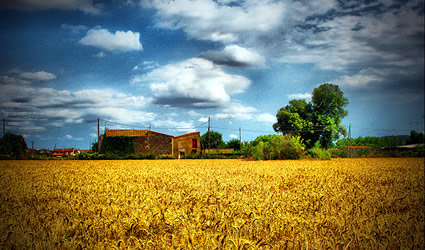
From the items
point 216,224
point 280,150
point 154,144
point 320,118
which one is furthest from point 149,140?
point 216,224

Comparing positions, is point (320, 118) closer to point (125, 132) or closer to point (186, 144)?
point (186, 144)

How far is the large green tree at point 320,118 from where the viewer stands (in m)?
60.2

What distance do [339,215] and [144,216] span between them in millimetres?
3490

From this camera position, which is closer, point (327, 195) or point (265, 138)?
point (327, 195)

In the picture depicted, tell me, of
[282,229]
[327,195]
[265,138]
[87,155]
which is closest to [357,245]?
[282,229]

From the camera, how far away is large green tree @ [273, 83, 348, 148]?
60156 mm

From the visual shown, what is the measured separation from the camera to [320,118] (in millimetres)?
60906

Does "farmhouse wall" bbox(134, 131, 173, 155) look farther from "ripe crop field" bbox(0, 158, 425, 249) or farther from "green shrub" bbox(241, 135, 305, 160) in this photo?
"ripe crop field" bbox(0, 158, 425, 249)

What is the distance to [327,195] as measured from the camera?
7.11m

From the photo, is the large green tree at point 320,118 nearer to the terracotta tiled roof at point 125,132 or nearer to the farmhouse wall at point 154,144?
the farmhouse wall at point 154,144

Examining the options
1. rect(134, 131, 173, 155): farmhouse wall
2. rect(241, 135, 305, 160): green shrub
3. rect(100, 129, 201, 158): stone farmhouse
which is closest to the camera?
rect(241, 135, 305, 160): green shrub

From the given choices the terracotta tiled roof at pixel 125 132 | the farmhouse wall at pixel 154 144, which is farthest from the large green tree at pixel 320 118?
the terracotta tiled roof at pixel 125 132

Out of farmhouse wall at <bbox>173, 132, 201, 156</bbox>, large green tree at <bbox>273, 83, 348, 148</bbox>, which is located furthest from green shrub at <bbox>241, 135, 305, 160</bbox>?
farmhouse wall at <bbox>173, 132, 201, 156</bbox>

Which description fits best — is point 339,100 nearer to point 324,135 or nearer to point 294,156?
point 324,135
